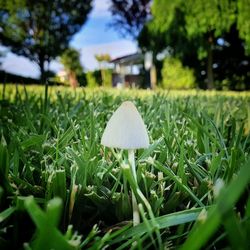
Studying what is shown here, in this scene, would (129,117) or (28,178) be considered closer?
(129,117)

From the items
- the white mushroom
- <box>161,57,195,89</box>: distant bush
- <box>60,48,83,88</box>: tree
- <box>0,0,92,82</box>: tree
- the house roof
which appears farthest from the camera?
<box>60,48,83,88</box>: tree

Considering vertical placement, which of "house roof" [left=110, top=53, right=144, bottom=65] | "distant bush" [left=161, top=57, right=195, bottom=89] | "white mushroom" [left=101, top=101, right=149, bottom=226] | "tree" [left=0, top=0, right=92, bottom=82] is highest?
"tree" [left=0, top=0, right=92, bottom=82]

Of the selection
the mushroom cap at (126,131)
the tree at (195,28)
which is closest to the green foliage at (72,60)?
the tree at (195,28)

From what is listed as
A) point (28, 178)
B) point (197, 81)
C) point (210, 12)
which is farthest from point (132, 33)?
point (28, 178)

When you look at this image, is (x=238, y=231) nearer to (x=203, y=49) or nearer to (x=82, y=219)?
(x=82, y=219)

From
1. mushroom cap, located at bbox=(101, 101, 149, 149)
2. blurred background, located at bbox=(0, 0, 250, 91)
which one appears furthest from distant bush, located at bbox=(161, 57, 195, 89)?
mushroom cap, located at bbox=(101, 101, 149, 149)

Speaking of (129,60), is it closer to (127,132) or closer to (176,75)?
(176,75)

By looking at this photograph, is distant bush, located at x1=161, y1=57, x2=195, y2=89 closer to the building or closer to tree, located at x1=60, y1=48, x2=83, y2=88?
the building
